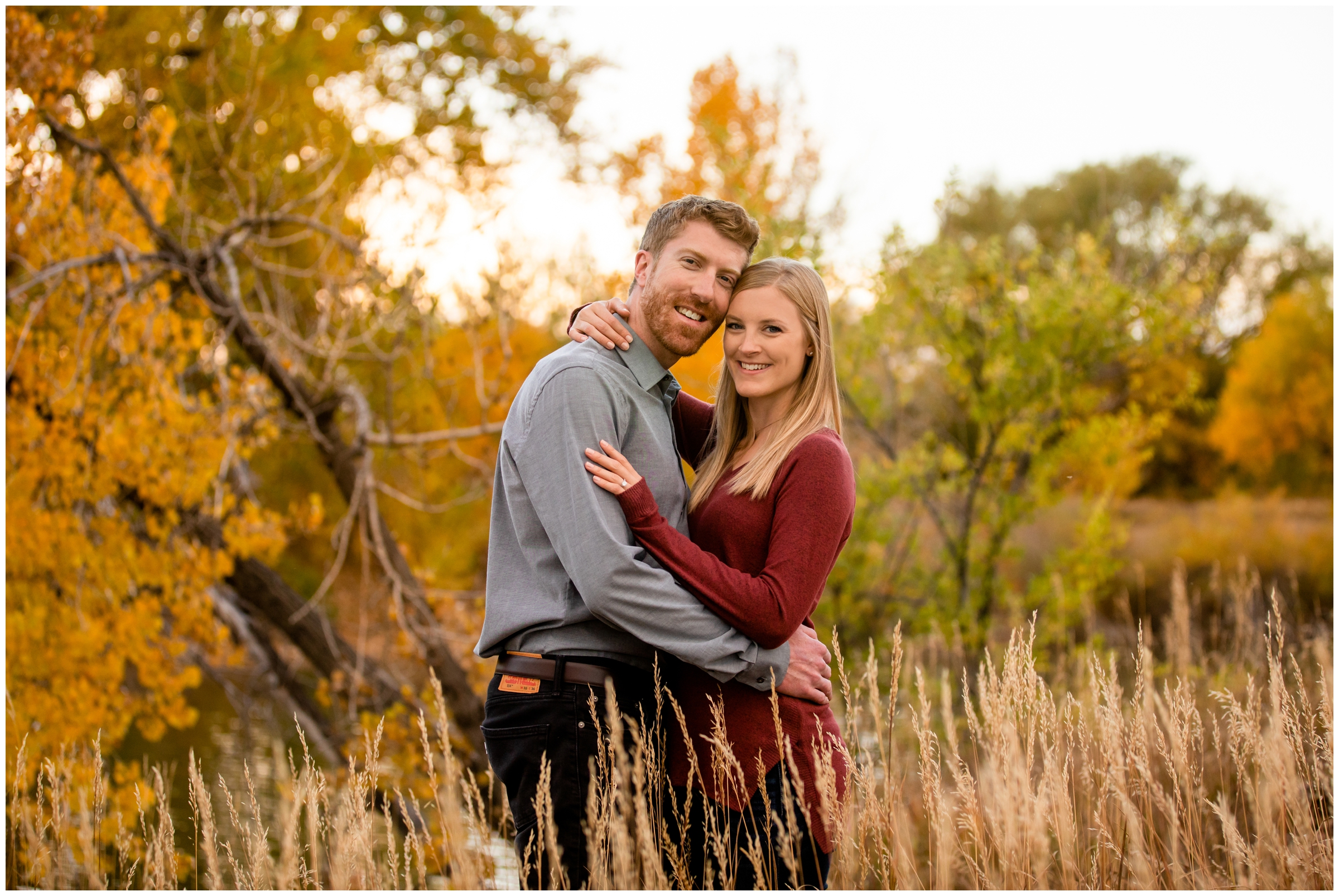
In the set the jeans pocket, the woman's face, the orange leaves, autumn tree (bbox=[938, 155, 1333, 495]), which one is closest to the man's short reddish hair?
the woman's face

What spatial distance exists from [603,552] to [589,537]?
49mm

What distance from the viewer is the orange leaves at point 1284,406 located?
2211 centimetres

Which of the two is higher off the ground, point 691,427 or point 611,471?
point 691,427

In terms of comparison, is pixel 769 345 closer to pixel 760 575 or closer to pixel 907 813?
pixel 760 575

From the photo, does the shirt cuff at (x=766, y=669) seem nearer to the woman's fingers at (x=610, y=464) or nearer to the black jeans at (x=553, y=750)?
the black jeans at (x=553, y=750)

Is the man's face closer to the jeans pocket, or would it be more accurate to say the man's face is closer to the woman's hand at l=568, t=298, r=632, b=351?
the woman's hand at l=568, t=298, r=632, b=351

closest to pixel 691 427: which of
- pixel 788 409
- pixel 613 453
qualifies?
pixel 788 409

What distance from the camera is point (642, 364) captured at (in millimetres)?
2541

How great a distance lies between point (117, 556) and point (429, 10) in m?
9.78

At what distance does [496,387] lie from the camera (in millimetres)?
6301

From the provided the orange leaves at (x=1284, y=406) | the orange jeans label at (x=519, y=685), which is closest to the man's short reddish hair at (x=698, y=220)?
the orange jeans label at (x=519, y=685)

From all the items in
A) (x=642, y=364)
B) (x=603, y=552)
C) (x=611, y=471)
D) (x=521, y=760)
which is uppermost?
(x=642, y=364)

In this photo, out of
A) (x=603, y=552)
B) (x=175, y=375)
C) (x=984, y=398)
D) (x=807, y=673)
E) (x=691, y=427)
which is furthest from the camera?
(x=984, y=398)

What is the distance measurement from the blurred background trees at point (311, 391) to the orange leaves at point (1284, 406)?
1339 centimetres
